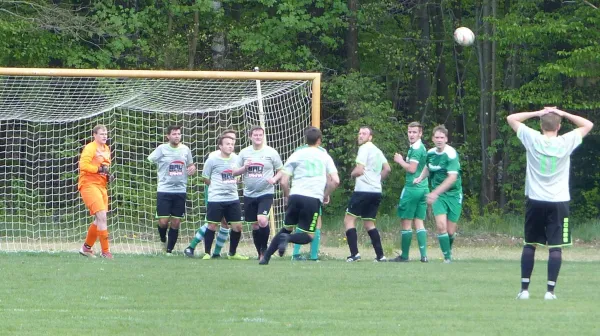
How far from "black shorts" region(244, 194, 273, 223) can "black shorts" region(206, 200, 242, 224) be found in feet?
0.57

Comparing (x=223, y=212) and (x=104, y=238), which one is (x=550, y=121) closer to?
(x=223, y=212)

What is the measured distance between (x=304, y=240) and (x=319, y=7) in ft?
48.3

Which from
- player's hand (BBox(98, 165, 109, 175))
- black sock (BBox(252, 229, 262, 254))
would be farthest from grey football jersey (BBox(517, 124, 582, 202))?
player's hand (BBox(98, 165, 109, 175))

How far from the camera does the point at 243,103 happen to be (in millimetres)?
16516

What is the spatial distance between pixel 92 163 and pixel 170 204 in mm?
1475

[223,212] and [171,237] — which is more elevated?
[223,212]

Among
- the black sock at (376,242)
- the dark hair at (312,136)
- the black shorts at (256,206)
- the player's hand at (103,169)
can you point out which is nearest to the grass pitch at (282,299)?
the black shorts at (256,206)

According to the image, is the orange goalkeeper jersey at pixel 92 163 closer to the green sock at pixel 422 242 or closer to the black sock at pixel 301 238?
the black sock at pixel 301 238

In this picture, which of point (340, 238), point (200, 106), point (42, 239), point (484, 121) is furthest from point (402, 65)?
point (42, 239)

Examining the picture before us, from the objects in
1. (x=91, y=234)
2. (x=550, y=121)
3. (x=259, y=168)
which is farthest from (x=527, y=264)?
(x=91, y=234)

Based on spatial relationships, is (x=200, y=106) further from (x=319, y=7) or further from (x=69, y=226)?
(x=319, y=7)

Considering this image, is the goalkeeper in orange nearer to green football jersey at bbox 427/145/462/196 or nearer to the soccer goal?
the soccer goal

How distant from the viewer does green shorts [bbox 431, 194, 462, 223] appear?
13881 mm

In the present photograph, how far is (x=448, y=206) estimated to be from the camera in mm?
13961
